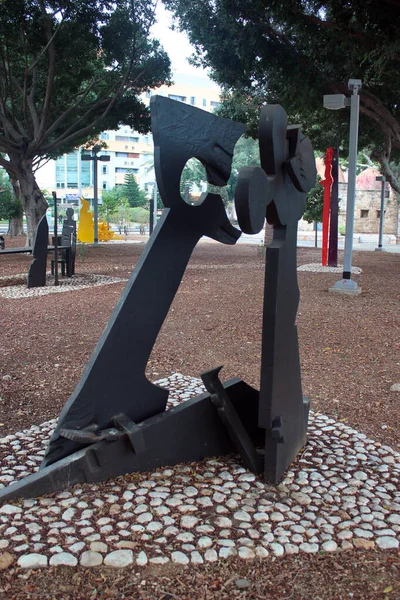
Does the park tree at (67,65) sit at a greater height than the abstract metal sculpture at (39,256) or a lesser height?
greater

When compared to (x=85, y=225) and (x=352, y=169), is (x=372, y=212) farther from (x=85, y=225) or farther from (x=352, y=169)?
(x=352, y=169)

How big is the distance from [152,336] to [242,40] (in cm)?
1080

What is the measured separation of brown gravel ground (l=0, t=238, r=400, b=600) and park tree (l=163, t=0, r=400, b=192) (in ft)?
13.6

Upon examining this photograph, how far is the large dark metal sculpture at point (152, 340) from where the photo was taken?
8.52ft

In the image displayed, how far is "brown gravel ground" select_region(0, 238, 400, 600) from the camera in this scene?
6.64ft

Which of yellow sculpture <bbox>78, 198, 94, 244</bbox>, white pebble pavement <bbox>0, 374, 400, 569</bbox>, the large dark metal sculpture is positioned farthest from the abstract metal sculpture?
yellow sculpture <bbox>78, 198, 94, 244</bbox>

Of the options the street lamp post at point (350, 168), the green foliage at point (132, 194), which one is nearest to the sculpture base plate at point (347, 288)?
the street lamp post at point (350, 168)

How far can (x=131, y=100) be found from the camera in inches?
612

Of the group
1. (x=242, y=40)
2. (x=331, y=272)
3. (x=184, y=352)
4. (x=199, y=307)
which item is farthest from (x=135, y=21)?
(x=184, y=352)

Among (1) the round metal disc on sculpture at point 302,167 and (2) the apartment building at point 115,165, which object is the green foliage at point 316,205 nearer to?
(1) the round metal disc on sculpture at point 302,167

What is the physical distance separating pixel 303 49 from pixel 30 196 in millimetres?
7856

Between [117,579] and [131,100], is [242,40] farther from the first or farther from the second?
[117,579]

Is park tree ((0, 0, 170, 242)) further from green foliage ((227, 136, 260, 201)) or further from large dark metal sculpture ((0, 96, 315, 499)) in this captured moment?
green foliage ((227, 136, 260, 201))

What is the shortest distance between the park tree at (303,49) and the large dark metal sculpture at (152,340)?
7.75m
